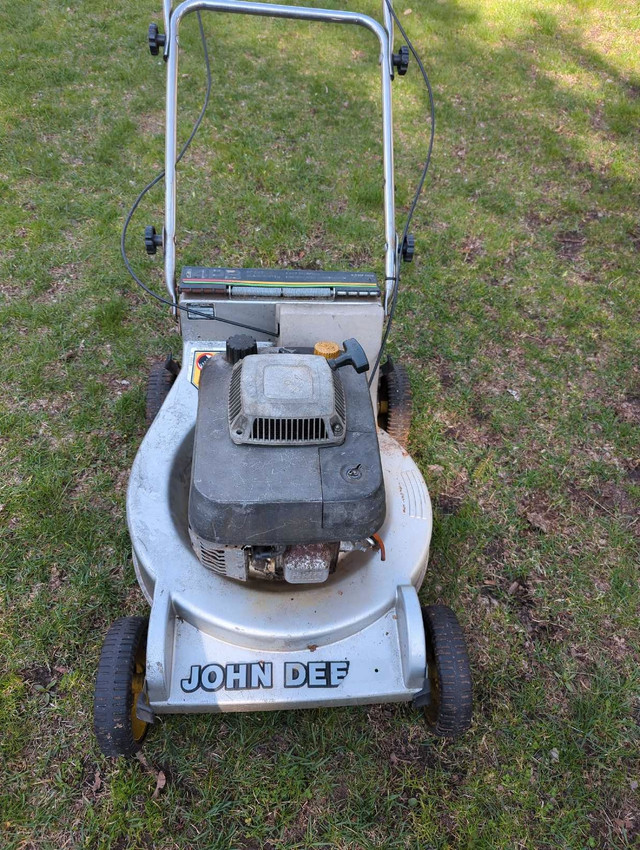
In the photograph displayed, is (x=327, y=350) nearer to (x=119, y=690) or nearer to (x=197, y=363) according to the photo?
(x=197, y=363)

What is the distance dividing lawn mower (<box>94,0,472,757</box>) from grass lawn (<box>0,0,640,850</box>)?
262mm

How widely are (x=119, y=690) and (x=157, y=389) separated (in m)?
1.13

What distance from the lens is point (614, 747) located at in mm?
1826

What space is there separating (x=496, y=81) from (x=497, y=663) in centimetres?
479

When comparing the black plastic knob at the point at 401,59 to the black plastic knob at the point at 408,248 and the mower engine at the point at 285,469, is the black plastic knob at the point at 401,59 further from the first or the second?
the mower engine at the point at 285,469

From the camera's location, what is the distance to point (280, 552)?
59.1 inches

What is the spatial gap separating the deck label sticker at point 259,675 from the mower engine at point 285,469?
0.23 m

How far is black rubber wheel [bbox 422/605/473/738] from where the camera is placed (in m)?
1.60

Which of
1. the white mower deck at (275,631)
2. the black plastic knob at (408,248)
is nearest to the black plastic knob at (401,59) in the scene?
the black plastic knob at (408,248)

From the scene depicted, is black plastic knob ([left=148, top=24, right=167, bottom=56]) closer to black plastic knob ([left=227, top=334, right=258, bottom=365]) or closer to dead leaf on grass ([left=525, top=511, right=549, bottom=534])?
black plastic knob ([left=227, top=334, right=258, bottom=365])

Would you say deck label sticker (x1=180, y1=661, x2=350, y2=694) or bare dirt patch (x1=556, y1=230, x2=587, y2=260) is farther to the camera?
bare dirt patch (x1=556, y1=230, x2=587, y2=260)

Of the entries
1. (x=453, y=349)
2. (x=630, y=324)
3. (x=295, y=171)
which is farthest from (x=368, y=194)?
(x=630, y=324)

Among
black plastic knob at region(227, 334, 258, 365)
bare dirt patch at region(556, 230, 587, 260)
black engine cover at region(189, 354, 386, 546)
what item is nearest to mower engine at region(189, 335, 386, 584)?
black engine cover at region(189, 354, 386, 546)

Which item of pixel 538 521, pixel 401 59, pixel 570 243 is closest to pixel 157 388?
pixel 401 59
